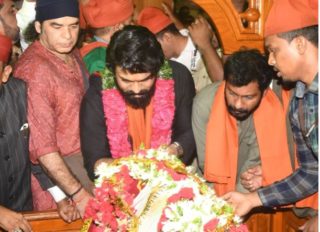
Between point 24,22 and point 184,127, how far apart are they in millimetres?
1443

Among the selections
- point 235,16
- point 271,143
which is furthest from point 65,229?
point 235,16

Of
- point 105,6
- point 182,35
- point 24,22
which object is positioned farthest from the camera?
point 182,35

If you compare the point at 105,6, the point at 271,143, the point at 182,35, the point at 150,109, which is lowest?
the point at 271,143

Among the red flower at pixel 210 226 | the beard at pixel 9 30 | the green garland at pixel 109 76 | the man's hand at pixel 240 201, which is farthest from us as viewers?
the beard at pixel 9 30

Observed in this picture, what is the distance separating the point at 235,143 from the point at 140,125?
0.56 m

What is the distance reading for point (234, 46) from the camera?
10.4 ft

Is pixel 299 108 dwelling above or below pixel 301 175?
above

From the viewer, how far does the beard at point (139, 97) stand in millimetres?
3012

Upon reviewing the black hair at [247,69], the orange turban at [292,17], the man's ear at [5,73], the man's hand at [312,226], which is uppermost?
the orange turban at [292,17]

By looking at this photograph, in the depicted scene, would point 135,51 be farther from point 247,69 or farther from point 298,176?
point 298,176

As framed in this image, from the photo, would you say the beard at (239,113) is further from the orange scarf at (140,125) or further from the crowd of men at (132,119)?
the orange scarf at (140,125)

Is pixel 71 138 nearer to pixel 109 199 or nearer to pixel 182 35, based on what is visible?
pixel 109 199

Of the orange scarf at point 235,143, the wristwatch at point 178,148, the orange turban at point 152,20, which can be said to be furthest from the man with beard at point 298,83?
the orange turban at point 152,20

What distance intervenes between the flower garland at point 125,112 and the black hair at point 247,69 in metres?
0.33
